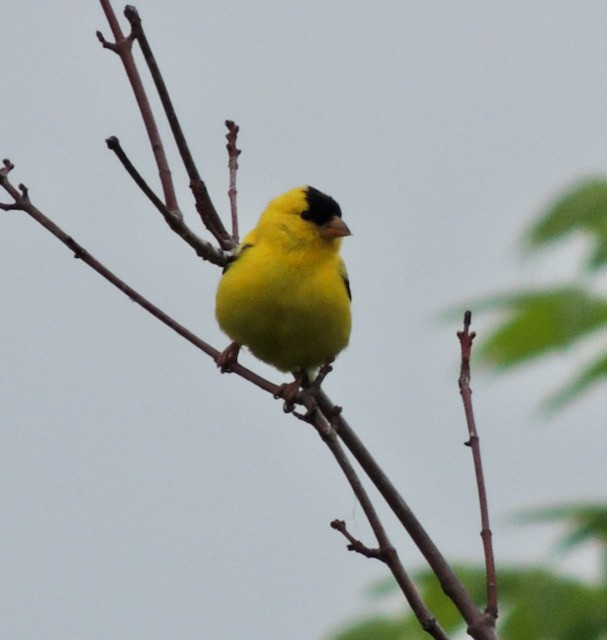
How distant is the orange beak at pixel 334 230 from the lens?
558cm

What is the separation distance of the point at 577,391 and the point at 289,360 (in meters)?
2.32

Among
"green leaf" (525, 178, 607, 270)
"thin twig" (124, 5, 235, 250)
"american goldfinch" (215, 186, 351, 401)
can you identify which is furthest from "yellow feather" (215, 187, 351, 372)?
"green leaf" (525, 178, 607, 270)

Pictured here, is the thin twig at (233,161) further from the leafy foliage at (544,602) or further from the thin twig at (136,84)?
the leafy foliage at (544,602)

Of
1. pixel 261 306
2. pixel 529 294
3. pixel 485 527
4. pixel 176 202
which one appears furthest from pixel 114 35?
pixel 529 294

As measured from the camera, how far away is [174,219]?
160 inches

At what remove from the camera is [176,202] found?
4113mm

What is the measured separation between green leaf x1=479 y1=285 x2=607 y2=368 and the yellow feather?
6.15 ft

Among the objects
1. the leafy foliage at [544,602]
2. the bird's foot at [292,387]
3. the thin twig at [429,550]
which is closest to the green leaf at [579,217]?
the leafy foliage at [544,602]

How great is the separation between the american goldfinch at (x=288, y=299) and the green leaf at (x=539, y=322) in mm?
1806

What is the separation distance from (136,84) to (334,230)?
1.74 m

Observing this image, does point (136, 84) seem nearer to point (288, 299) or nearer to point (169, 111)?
point (169, 111)

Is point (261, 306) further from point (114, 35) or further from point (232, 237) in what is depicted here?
point (114, 35)

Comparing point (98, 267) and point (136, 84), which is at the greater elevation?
point (136, 84)

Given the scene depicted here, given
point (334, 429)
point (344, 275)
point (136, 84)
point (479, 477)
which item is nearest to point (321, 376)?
point (334, 429)
